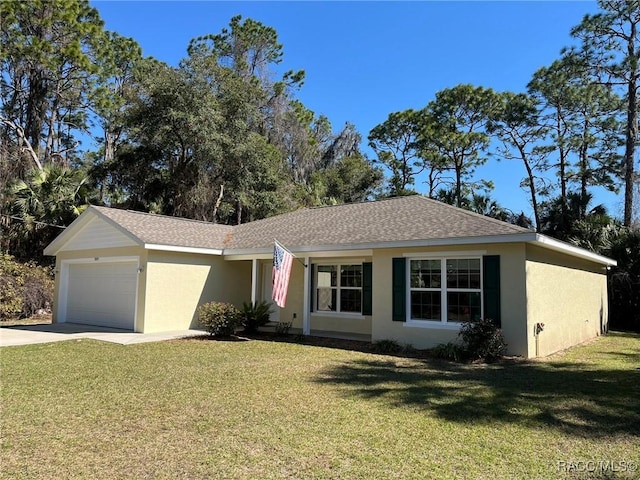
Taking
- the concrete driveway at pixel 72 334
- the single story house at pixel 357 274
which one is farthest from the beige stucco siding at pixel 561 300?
the concrete driveway at pixel 72 334

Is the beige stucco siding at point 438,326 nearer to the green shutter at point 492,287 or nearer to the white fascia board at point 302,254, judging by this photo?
the green shutter at point 492,287

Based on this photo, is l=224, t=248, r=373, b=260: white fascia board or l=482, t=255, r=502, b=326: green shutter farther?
→ l=224, t=248, r=373, b=260: white fascia board

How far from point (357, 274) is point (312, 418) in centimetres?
872

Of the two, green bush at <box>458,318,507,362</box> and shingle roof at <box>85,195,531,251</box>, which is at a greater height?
shingle roof at <box>85,195,531,251</box>

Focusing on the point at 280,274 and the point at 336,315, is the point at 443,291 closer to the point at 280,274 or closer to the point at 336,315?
the point at 280,274

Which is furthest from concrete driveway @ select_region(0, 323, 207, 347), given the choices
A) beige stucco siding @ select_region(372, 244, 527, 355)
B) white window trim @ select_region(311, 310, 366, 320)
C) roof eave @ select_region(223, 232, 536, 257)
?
beige stucco siding @ select_region(372, 244, 527, 355)

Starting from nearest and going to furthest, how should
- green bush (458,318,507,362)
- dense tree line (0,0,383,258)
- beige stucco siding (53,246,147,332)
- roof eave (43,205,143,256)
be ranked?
green bush (458,318,507,362) → beige stucco siding (53,246,147,332) → roof eave (43,205,143,256) → dense tree line (0,0,383,258)

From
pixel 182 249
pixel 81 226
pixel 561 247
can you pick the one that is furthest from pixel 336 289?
pixel 81 226

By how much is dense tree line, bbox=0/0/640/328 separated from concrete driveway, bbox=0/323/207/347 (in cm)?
Result: 823

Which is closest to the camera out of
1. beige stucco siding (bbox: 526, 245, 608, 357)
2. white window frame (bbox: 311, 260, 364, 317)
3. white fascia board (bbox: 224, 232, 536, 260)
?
white fascia board (bbox: 224, 232, 536, 260)

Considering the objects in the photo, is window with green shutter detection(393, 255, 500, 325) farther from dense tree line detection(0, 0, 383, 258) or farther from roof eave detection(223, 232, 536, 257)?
dense tree line detection(0, 0, 383, 258)

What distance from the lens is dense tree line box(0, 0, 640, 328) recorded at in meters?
22.4

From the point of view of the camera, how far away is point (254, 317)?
537 inches

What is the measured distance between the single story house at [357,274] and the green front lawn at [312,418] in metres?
1.80
